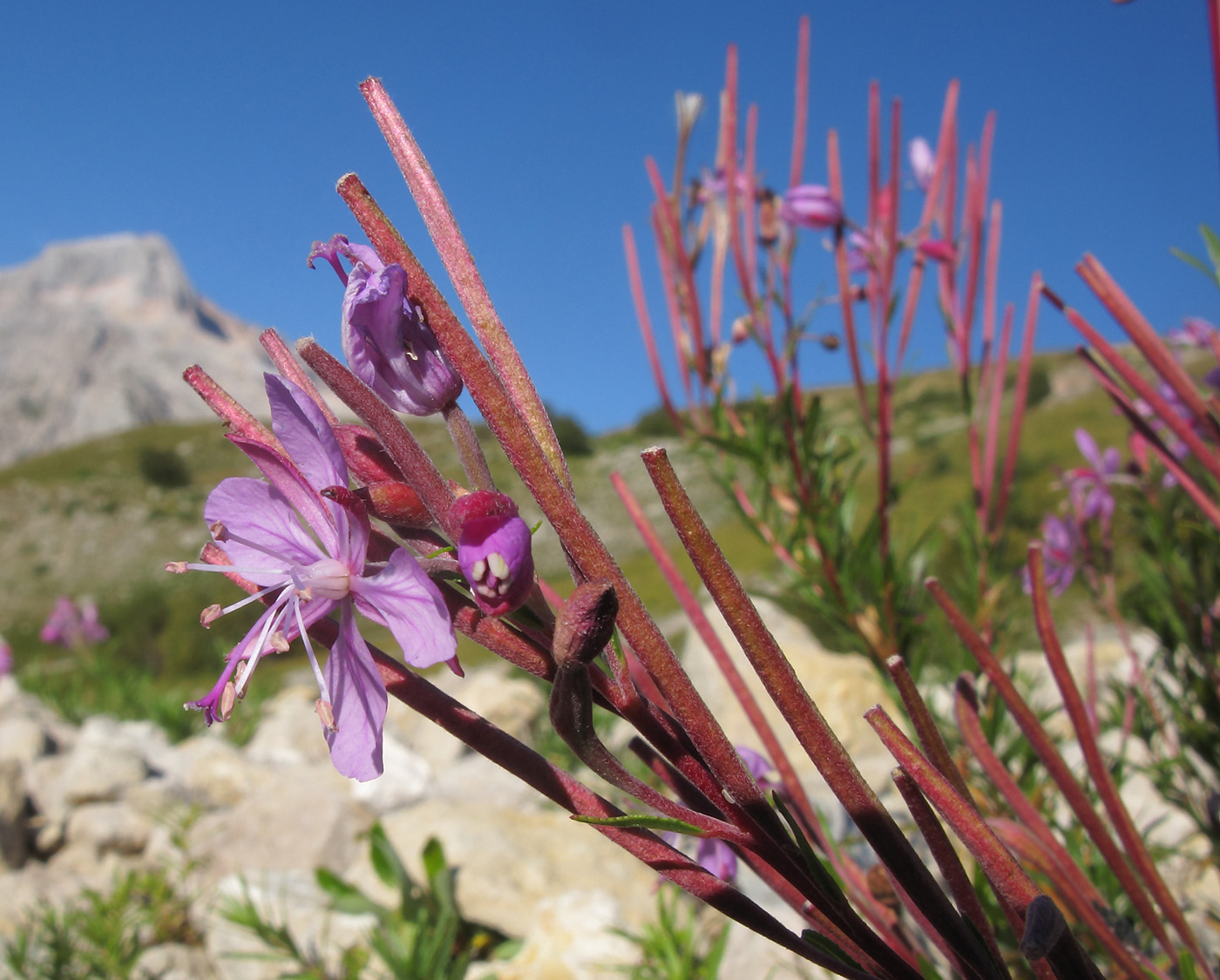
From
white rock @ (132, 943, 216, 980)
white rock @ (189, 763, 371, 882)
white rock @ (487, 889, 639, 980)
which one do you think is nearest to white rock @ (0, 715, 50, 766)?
white rock @ (189, 763, 371, 882)

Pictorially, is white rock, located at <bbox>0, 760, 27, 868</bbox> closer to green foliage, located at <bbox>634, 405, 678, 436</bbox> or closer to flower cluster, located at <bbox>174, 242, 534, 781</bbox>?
flower cluster, located at <bbox>174, 242, 534, 781</bbox>

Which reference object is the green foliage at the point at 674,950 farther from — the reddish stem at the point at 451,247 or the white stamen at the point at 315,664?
the reddish stem at the point at 451,247

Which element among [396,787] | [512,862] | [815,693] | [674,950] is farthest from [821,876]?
[396,787]

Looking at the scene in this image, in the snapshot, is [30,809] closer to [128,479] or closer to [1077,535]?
[1077,535]

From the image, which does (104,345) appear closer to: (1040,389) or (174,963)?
(1040,389)

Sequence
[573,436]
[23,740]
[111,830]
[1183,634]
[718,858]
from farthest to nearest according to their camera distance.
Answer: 1. [573,436]
2. [23,740]
3. [111,830]
4. [1183,634]
5. [718,858]

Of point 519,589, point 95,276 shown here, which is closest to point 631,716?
point 519,589

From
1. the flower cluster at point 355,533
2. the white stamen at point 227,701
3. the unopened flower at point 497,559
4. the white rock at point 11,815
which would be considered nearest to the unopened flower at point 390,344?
the flower cluster at point 355,533
